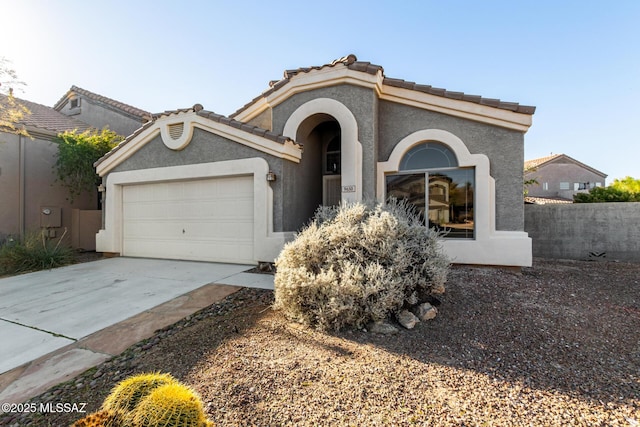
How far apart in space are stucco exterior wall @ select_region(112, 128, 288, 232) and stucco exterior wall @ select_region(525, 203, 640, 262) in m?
9.45

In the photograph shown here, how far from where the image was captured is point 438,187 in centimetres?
829

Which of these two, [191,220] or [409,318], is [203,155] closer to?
[191,220]

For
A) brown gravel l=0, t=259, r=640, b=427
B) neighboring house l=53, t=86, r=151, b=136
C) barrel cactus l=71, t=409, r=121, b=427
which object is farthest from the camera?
neighboring house l=53, t=86, r=151, b=136

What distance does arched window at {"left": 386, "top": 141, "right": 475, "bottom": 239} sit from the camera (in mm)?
8039

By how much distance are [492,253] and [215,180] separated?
335 inches

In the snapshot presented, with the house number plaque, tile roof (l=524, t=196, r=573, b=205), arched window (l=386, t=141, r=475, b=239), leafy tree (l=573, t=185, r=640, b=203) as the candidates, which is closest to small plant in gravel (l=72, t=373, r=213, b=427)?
the house number plaque

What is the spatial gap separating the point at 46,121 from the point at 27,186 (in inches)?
167

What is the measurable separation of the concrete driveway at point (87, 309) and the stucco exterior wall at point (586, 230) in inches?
400

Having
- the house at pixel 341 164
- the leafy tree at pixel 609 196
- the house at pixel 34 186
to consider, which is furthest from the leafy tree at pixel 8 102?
the leafy tree at pixel 609 196

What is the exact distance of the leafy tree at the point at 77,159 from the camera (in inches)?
488

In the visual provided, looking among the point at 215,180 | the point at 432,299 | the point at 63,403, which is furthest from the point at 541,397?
the point at 215,180

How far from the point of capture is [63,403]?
115 inches

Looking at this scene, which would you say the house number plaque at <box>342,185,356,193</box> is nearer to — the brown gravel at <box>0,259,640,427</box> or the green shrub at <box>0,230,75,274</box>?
the brown gravel at <box>0,259,640,427</box>

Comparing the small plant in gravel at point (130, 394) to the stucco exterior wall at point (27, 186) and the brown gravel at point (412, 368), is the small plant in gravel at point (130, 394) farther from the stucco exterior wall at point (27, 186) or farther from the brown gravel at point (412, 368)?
the stucco exterior wall at point (27, 186)
